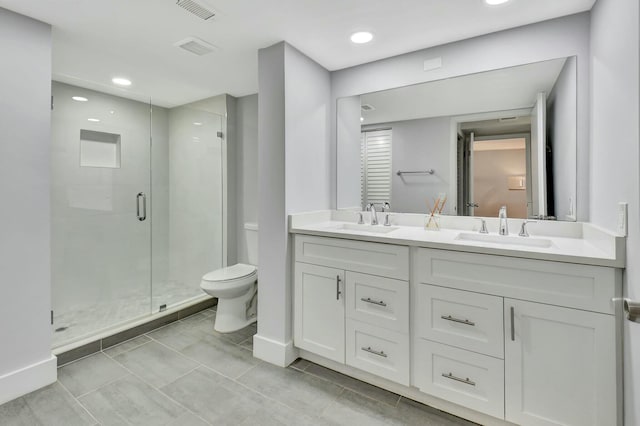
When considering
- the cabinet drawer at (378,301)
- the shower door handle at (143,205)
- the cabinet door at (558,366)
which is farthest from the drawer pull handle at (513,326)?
the shower door handle at (143,205)

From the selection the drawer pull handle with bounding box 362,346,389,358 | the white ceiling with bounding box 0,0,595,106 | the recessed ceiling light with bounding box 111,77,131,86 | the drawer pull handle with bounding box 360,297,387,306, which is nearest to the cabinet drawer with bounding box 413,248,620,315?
the drawer pull handle with bounding box 360,297,387,306

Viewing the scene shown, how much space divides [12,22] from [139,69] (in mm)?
935

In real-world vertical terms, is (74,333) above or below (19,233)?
below

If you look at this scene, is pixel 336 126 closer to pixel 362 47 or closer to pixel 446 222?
pixel 362 47

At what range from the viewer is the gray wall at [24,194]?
1738 mm

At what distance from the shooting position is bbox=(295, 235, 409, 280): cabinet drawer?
178 cm

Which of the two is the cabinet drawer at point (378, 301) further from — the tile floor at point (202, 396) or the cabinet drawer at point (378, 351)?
the tile floor at point (202, 396)

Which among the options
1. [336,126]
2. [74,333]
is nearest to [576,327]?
[336,126]

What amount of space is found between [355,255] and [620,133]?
1.35 metres

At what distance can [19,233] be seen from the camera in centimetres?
179

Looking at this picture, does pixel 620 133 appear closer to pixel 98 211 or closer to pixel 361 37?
pixel 361 37

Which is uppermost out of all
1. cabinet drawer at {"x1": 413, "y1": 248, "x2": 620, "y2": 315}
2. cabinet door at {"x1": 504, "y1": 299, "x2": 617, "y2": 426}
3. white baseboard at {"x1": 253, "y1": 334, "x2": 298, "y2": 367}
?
cabinet drawer at {"x1": 413, "y1": 248, "x2": 620, "y2": 315}

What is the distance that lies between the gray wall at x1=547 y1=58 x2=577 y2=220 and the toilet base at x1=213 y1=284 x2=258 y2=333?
2.44m

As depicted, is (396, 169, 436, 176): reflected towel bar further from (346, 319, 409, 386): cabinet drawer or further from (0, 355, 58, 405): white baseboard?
(0, 355, 58, 405): white baseboard
